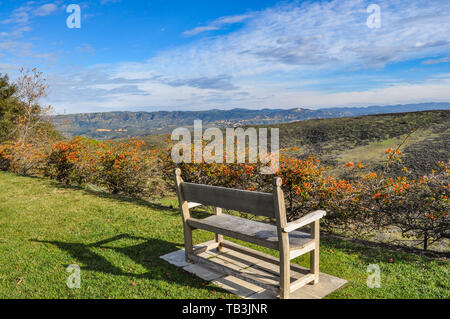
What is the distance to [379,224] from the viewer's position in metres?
5.57

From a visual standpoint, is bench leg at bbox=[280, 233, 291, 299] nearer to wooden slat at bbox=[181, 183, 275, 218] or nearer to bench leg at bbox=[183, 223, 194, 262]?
wooden slat at bbox=[181, 183, 275, 218]

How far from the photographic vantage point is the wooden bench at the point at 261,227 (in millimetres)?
3283

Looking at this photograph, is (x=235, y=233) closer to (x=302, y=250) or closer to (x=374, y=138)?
(x=302, y=250)

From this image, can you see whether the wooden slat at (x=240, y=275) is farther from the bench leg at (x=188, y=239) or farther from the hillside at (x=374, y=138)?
the hillside at (x=374, y=138)

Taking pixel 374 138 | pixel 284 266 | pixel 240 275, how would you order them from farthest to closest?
pixel 374 138 → pixel 240 275 → pixel 284 266

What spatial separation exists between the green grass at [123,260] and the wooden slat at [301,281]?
0.98 ft

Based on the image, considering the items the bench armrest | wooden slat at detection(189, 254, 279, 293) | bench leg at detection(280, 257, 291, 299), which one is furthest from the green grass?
the bench armrest

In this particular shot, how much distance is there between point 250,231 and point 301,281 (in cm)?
81

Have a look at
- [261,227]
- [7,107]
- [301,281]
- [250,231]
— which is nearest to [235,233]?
[250,231]

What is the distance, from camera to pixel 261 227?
3.92 metres

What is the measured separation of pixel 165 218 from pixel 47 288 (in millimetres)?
3279

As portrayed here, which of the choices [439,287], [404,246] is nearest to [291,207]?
[404,246]

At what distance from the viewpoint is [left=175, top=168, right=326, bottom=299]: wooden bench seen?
328 cm

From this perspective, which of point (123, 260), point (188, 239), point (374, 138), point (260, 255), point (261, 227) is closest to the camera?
point (261, 227)
